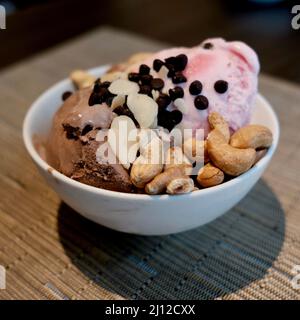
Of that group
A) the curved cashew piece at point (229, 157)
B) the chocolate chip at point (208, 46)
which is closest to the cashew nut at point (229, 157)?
the curved cashew piece at point (229, 157)

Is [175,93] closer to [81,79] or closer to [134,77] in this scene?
[134,77]

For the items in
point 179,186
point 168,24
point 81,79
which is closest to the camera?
point 179,186

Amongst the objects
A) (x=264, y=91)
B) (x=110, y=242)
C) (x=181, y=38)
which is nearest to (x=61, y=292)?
(x=110, y=242)

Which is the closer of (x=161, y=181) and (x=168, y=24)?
(x=161, y=181)

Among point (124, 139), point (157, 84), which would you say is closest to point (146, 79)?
point (157, 84)

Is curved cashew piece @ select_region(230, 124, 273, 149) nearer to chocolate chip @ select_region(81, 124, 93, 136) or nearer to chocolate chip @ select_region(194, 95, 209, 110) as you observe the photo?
chocolate chip @ select_region(194, 95, 209, 110)

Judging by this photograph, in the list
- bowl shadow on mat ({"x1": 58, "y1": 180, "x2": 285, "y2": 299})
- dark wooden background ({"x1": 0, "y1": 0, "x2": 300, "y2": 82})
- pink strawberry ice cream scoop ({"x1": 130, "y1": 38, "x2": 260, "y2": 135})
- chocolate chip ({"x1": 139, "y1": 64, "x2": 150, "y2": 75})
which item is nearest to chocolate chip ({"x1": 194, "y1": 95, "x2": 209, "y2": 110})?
pink strawberry ice cream scoop ({"x1": 130, "y1": 38, "x2": 260, "y2": 135})
